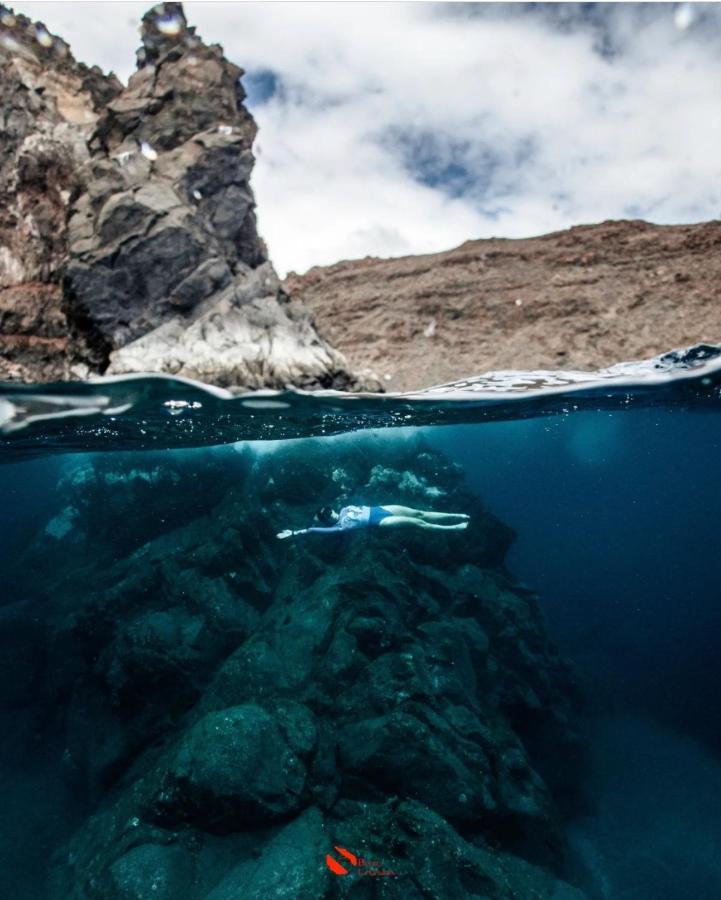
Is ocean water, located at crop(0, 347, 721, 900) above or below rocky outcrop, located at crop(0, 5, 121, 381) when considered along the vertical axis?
below

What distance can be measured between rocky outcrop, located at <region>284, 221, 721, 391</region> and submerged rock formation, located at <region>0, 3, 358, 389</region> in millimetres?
3273

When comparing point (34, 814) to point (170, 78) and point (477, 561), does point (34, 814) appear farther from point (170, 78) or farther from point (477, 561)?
point (170, 78)

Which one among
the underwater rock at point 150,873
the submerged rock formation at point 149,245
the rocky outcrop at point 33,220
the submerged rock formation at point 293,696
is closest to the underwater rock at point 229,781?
the submerged rock formation at point 293,696

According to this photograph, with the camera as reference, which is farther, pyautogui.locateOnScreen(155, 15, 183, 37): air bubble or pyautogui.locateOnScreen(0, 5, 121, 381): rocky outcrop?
pyautogui.locateOnScreen(155, 15, 183, 37): air bubble

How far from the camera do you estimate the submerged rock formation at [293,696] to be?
788cm

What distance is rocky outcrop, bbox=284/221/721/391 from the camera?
12.5 metres

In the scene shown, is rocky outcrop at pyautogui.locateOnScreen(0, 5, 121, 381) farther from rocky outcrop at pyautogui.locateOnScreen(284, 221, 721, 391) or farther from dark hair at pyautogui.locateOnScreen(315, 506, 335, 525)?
dark hair at pyautogui.locateOnScreen(315, 506, 335, 525)

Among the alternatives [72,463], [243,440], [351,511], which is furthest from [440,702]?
[72,463]

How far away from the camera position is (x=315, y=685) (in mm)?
11016

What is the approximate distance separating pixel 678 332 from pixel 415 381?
653 cm

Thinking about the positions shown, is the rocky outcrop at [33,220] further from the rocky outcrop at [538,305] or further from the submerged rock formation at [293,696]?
the rocky outcrop at [538,305]

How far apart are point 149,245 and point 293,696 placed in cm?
1106

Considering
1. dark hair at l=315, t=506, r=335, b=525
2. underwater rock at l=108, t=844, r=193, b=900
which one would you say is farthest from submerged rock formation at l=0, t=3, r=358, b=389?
underwater rock at l=108, t=844, r=193, b=900

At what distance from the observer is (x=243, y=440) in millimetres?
18703
